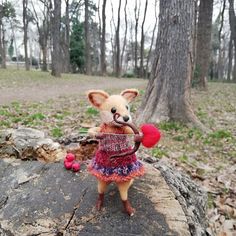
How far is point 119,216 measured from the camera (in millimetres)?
1871

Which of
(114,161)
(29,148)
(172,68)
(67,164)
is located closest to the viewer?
(114,161)

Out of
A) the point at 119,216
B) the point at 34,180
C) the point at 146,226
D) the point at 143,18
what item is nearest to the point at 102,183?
the point at 119,216

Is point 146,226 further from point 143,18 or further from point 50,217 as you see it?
point 143,18

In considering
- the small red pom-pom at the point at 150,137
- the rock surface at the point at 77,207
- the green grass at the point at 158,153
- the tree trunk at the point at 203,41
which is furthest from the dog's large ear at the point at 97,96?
the tree trunk at the point at 203,41

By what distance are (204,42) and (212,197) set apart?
10391 millimetres

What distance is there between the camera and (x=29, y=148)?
9.05ft

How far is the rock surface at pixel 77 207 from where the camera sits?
Answer: 71.0 inches

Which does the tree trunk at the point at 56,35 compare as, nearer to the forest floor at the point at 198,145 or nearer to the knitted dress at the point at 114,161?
the forest floor at the point at 198,145

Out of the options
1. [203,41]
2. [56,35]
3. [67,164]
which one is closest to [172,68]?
[67,164]

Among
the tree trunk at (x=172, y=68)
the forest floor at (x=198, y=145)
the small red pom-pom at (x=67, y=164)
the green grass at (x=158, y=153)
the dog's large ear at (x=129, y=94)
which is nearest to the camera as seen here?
the dog's large ear at (x=129, y=94)

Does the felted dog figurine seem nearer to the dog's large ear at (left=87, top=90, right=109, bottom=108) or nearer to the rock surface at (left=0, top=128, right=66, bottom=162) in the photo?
the dog's large ear at (left=87, top=90, right=109, bottom=108)

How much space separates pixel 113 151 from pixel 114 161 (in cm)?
6

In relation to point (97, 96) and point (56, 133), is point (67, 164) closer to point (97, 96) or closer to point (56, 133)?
point (97, 96)

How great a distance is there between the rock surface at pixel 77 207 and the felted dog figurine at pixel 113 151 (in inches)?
3.6
